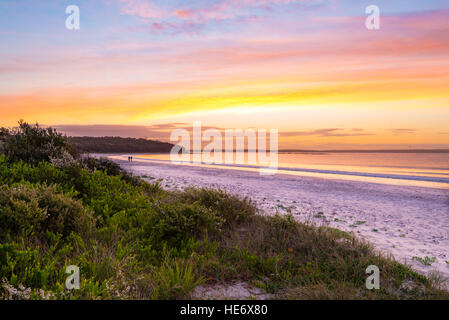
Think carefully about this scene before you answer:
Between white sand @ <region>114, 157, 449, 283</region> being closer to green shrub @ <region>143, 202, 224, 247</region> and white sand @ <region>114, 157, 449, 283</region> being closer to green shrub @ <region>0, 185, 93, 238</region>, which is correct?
green shrub @ <region>143, 202, 224, 247</region>

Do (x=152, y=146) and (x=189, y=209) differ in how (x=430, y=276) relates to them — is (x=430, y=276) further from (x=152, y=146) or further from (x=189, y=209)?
(x=152, y=146)

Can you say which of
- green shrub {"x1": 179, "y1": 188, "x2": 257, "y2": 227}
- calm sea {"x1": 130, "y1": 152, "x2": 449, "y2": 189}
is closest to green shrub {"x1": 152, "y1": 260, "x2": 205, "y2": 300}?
green shrub {"x1": 179, "y1": 188, "x2": 257, "y2": 227}

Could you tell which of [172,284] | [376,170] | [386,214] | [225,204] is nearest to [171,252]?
[172,284]

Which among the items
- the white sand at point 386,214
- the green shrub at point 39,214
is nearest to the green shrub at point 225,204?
the white sand at point 386,214

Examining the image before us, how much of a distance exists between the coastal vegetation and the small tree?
2.11 meters

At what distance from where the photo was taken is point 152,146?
146 metres

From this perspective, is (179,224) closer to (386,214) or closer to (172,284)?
Result: (172,284)

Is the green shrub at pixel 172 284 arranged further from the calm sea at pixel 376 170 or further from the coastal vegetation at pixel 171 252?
the calm sea at pixel 376 170

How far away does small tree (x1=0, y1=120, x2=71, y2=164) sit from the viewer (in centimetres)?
1134

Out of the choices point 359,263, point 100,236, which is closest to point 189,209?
point 100,236

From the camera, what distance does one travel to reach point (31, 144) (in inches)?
468

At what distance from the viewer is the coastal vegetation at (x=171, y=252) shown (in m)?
4.77

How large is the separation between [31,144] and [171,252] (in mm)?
8817

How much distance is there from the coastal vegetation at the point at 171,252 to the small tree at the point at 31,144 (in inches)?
83.2
